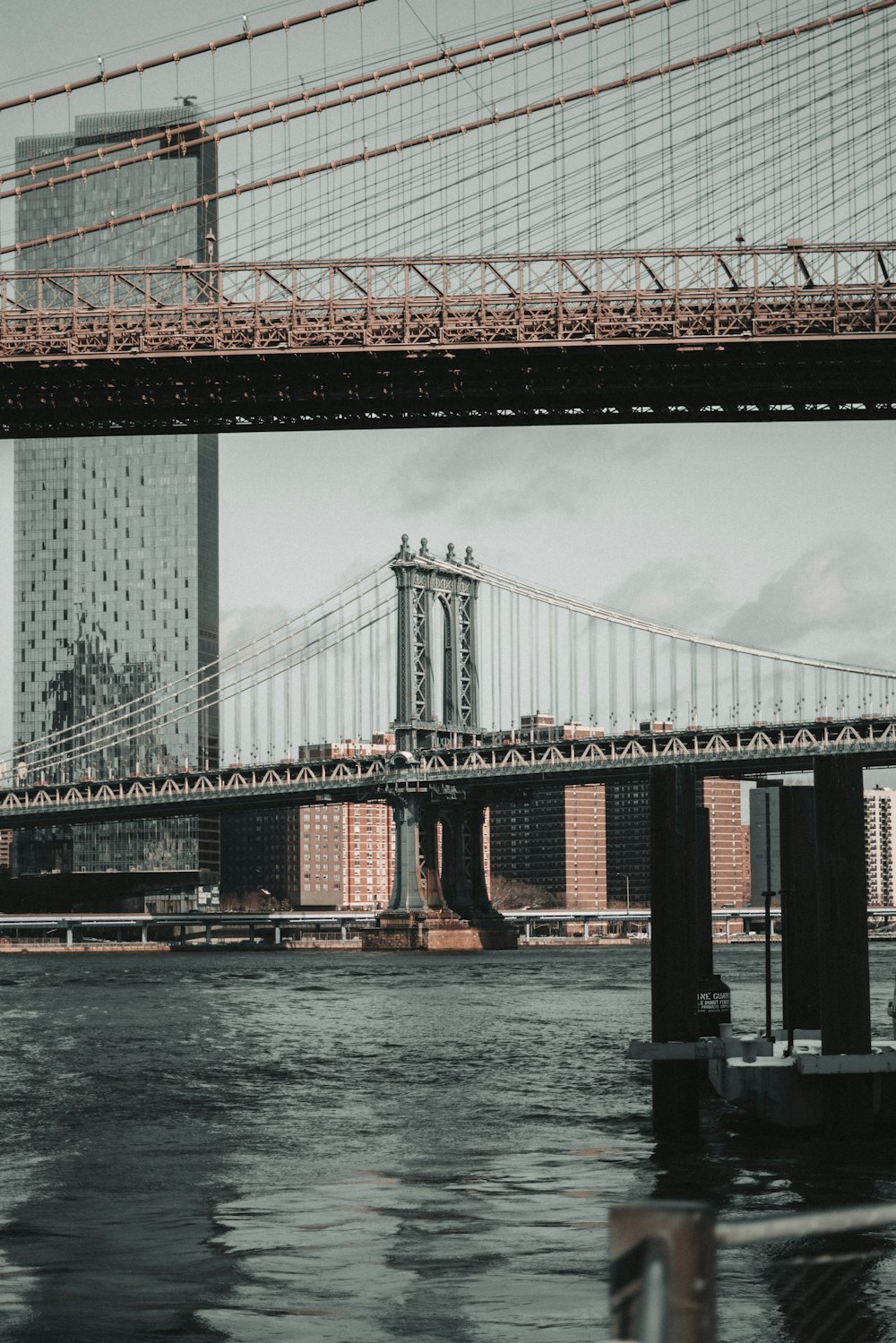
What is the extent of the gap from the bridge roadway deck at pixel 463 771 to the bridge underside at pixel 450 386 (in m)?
60.5

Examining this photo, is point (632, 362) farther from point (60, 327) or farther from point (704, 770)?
point (704, 770)

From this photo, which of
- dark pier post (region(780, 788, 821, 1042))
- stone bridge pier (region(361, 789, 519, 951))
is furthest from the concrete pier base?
dark pier post (region(780, 788, 821, 1042))

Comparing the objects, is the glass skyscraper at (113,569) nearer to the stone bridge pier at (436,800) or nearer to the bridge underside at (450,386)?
the stone bridge pier at (436,800)

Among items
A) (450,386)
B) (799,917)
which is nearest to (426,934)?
(450,386)

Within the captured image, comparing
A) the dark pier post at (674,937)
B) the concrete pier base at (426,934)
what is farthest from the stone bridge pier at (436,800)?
the dark pier post at (674,937)

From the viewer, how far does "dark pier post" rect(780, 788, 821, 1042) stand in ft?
66.2

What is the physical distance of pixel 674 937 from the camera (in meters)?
17.7

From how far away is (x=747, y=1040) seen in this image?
18938 millimetres

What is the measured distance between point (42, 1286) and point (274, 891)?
188 m

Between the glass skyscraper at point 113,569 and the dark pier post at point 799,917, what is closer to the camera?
the dark pier post at point 799,917

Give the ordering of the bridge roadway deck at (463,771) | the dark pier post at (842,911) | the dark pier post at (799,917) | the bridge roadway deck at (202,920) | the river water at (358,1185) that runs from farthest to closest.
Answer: the bridge roadway deck at (202,920)
the bridge roadway deck at (463,771)
the dark pier post at (799,917)
the dark pier post at (842,911)
the river water at (358,1185)

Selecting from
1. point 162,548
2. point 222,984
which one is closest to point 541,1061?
point 222,984

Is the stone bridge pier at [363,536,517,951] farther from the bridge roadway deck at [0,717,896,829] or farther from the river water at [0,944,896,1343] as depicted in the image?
the river water at [0,944,896,1343]

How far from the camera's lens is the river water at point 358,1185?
10469 mm
